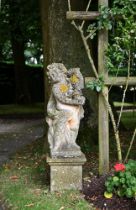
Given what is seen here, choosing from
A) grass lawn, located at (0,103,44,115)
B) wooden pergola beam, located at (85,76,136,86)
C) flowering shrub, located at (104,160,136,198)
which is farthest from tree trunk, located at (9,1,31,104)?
flowering shrub, located at (104,160,136,198)

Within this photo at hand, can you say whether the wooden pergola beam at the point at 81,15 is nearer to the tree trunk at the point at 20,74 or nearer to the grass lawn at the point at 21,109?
the grass lawn at the point at 21,109

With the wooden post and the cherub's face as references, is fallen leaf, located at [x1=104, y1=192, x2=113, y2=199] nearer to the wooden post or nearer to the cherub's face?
the wooden post

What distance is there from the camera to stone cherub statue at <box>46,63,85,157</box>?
685cm

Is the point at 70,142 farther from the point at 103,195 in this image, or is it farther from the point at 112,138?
the point at 112,138

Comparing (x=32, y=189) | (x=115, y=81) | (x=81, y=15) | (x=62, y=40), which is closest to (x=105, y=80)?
(x=115, y=81)

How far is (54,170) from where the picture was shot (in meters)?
6.81

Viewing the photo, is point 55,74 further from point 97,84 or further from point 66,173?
point 66,173

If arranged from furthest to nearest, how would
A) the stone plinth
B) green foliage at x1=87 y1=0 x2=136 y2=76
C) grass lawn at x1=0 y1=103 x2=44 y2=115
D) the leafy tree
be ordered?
grass lawn at x1=0 y1=103 x2=44 y2=115, the leafy tree, green foliage at x1=87 y1=0 x2=136 y2=76, the stone plinth

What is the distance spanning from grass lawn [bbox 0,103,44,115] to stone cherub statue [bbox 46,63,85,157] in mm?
13339

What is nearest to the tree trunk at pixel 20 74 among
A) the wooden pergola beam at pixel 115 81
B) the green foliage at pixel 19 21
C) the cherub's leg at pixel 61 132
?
the green foliage at pixel 19 21

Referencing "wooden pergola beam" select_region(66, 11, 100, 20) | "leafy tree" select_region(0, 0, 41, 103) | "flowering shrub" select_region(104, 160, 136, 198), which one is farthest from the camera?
"leafy tree" select_region(0, 0, 41, 103)

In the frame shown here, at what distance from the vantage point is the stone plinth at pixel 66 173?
6.78 metres

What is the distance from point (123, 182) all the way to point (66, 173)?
899mm

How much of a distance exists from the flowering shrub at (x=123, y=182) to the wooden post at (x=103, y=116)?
853 millimetres
